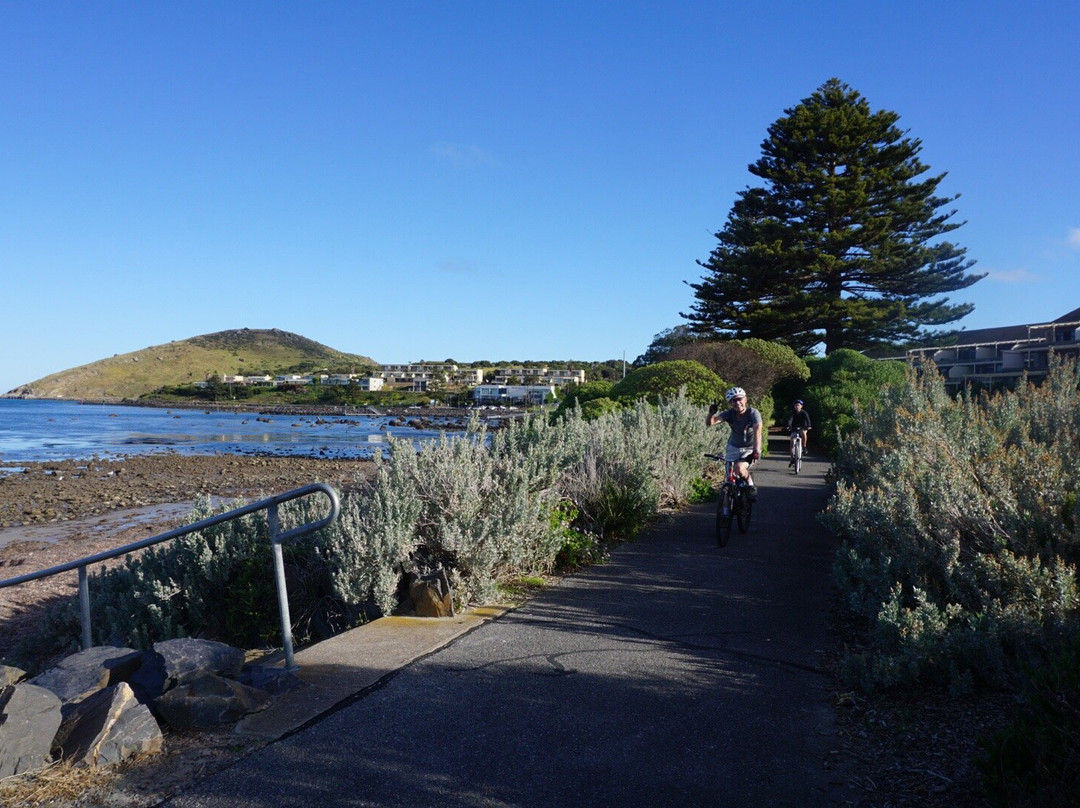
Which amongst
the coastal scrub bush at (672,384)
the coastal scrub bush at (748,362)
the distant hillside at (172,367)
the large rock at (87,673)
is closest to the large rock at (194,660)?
the large rock at (87,673)

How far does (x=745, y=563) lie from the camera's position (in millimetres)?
7926

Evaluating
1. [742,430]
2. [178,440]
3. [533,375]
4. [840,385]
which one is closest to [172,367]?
[533,375]

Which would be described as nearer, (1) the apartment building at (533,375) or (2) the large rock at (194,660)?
(2) the large rock at (194,660)

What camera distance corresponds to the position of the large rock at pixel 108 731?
361 centimetres

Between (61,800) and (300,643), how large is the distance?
10.4 feet

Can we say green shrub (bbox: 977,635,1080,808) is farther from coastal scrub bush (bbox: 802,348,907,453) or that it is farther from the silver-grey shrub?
coastal scrub bush (bbox: 802,348,907,453)

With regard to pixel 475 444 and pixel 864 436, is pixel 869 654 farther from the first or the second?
pixel 864 436

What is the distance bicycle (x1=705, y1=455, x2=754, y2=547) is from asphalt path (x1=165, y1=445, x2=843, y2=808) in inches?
79.7

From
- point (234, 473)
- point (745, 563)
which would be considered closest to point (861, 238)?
point (234, 473)

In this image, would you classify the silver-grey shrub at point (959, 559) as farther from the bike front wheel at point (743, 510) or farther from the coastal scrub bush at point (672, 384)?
the coastal scrub bush at point (672, 384)

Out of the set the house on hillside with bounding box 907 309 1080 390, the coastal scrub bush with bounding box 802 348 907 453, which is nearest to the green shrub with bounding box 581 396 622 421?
the coastal scrub bush with bounding box 802 348 907 453

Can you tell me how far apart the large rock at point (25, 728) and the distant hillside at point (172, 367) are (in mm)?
163976

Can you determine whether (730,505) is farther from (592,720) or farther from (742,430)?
(592,720)

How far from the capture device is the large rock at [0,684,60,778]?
3.51 metres
